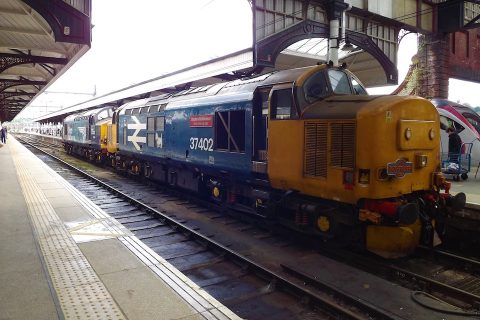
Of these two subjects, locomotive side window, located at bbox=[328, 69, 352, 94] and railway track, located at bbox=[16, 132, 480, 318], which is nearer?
railway track, located at bbox=[16, 132, 480, 318]

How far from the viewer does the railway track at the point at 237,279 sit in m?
4.80

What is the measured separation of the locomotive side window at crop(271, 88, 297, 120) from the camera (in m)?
6.85

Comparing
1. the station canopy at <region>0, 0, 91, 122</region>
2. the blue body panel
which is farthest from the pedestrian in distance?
the station canopy at <region>0, 0, 91, 122</region>

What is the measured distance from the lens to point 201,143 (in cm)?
982

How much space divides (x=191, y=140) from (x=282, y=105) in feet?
13.1

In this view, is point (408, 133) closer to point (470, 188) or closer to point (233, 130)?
point (233, 130)

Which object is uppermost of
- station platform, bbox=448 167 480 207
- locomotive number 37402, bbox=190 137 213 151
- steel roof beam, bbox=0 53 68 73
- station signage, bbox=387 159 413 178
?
steel roof beam, bbox=0 53 68 73

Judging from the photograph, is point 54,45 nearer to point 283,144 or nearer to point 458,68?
point 283,144

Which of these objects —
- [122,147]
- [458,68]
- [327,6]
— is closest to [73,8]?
[122,147]

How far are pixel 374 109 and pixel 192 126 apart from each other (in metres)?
5.74

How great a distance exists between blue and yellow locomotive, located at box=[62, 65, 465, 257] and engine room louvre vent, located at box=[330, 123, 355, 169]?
2 cm

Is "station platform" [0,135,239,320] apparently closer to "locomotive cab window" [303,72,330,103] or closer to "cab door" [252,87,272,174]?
"cab door" [252,87,272,174]

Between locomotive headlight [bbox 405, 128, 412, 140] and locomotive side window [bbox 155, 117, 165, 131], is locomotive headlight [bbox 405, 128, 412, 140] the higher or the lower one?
the lower one

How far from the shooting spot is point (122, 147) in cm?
1634
